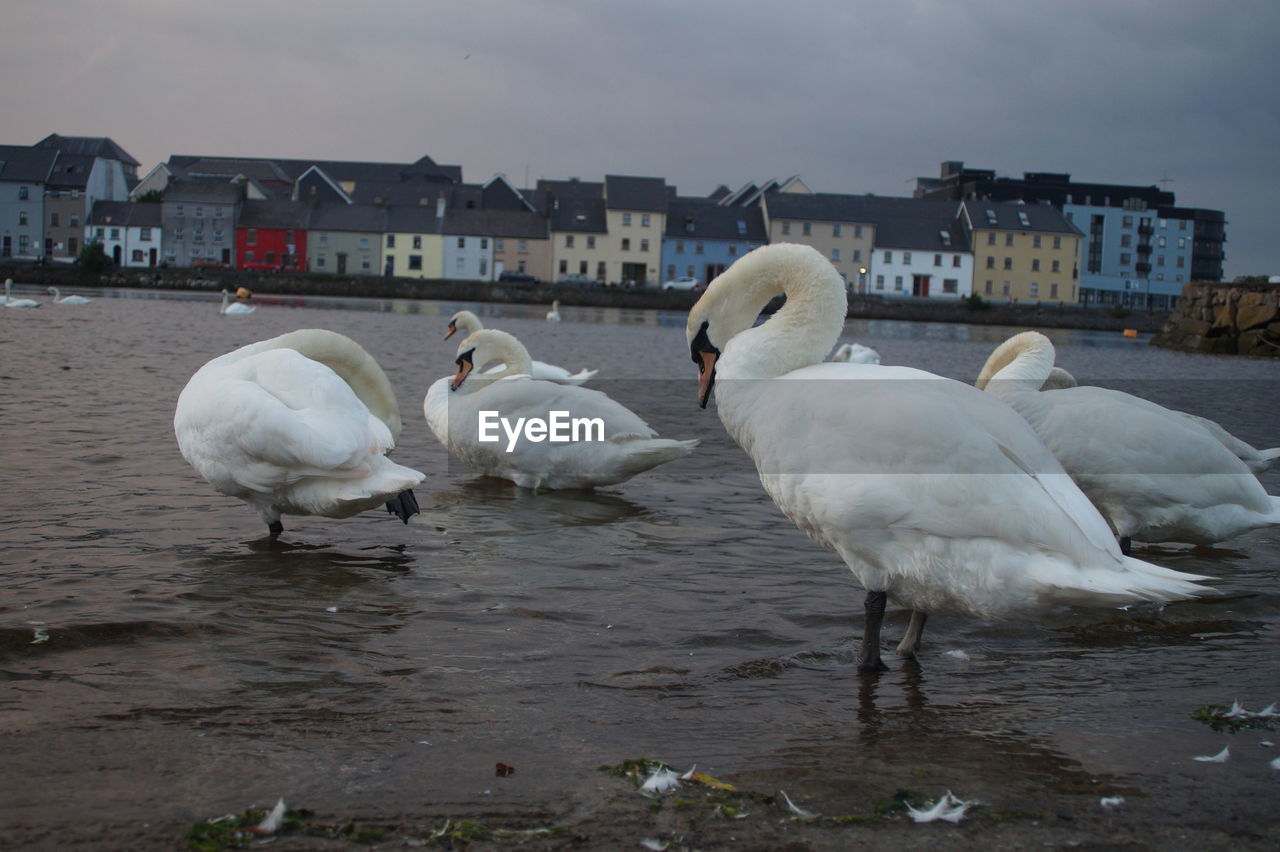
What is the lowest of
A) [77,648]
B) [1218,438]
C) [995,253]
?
[77,648]

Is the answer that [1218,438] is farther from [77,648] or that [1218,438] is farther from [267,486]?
[77,648]

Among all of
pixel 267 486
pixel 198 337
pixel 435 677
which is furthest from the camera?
pixel 198 337

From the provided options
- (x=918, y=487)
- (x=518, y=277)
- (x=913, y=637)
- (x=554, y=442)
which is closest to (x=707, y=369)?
(x=918, y=487)

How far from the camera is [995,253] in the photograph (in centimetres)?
9906

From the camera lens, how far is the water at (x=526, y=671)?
3449mm

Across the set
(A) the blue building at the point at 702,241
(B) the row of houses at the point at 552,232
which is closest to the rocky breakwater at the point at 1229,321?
(B) the row of houses at the point at 552,232

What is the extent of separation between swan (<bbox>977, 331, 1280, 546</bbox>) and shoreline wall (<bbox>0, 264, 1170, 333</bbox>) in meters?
70.0

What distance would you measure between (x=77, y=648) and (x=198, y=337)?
24755 mm

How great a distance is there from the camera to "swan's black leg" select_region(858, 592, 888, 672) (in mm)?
4695

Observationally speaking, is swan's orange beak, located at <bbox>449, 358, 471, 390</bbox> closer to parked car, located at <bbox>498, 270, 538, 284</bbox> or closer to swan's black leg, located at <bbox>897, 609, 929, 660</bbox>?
swan's black leg, located at <bbox>897, 609, 929, 660</bbox>

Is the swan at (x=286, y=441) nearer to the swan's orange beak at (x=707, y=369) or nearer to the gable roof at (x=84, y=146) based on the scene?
the swan's orange beak at (x=707, y=369)

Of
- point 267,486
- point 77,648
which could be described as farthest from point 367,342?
point 77,648

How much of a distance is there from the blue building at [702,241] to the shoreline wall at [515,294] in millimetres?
15205

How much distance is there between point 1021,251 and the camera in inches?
3930
